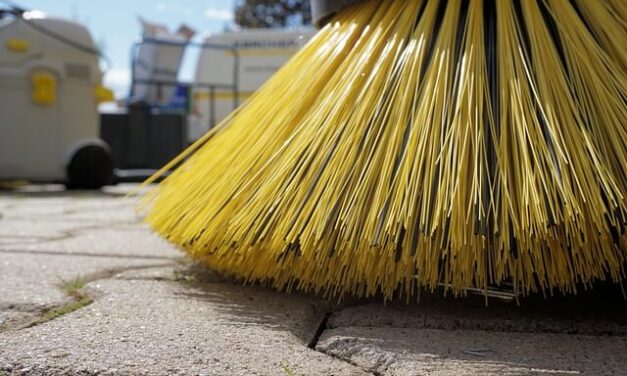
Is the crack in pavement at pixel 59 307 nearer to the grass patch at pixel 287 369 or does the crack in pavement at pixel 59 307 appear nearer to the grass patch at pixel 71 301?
the grass patch at pixel 71 301

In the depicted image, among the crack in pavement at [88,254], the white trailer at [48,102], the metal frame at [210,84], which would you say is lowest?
the crack in pavement at [88,254]

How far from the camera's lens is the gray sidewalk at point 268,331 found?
0.68m

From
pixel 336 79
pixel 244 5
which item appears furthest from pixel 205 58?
pixel 244 5

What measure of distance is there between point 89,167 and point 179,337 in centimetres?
339

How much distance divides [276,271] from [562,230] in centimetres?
34

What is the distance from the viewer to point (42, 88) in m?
3.88

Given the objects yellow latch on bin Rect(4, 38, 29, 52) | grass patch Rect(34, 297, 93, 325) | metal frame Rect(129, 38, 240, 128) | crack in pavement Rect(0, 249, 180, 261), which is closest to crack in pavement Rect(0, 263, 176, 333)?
grass patch Rect(34, 297, 93, 325)

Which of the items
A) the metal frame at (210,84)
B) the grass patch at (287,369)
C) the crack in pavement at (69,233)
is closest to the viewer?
the grass patch at (287,369)

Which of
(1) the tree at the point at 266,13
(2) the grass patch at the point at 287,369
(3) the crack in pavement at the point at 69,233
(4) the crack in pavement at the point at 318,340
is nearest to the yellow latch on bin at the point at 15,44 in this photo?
(3) the crack in pavement at the point at 69,233

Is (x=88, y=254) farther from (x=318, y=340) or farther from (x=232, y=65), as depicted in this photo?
(x=232, y=65)

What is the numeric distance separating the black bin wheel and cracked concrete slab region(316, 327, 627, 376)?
3389mm

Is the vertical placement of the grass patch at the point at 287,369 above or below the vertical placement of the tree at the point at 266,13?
below

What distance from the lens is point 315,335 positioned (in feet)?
2.61

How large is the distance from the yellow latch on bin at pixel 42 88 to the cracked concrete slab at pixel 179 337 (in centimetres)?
313
